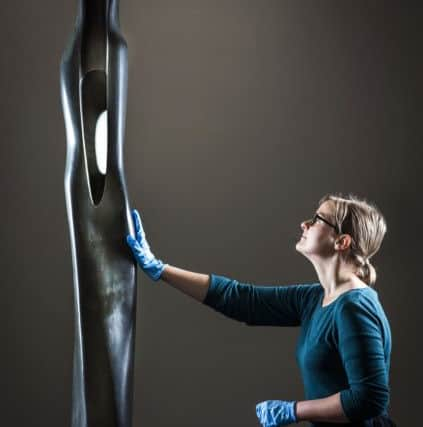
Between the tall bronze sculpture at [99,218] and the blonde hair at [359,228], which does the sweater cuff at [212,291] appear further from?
the blonde hair at [359,228]

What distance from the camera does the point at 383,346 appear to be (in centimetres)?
186

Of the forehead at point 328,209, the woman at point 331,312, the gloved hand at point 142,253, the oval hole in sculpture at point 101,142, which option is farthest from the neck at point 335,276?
the oval hole in sculpture at point 101,142

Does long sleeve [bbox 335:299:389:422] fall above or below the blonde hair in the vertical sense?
below

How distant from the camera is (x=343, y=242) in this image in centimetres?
196

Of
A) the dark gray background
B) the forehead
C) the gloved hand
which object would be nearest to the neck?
the forehead

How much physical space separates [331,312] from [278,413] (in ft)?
1.03

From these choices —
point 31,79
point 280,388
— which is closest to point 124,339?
point 280,388

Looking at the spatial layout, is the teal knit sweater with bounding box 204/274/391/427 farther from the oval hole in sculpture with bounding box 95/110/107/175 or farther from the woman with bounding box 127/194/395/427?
the oval hole in sculpture with bounding box 95/110/107/175

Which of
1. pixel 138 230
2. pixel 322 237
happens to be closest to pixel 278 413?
pixel 322 237

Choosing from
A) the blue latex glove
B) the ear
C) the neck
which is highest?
the ear

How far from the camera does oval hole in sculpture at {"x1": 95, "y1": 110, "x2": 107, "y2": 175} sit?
203 cm

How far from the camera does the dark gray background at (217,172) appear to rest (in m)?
2.94

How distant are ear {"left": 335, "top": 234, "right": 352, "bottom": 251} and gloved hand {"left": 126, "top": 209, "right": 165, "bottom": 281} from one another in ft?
1.83

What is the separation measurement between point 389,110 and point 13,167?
166 cm
